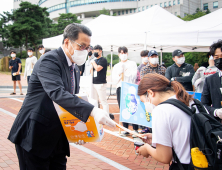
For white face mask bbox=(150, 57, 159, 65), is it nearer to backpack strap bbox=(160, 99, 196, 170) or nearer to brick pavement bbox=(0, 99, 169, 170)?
brick pavement bbox=(0, 99, 169, 170)

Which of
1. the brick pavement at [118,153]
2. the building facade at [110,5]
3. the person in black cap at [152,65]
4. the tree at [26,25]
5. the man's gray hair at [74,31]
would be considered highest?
the building facade at [110,5]

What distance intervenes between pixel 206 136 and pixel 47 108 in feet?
4.04

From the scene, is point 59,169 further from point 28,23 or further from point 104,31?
point 28,23

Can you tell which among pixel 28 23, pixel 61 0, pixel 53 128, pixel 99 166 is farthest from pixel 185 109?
pixel 61 0

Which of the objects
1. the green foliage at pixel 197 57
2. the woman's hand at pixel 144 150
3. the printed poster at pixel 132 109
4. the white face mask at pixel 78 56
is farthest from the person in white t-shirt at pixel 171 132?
the green foliage at pixel 197 57

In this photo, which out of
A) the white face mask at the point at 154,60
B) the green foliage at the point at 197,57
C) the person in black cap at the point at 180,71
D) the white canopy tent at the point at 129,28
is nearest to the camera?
the white face mask at the point at 154,60

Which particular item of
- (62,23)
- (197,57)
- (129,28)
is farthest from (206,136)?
(62,23)

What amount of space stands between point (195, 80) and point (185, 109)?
574 centimetres

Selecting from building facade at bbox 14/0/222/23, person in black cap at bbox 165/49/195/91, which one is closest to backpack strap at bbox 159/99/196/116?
person in black cap at bbox 165/49/195/91

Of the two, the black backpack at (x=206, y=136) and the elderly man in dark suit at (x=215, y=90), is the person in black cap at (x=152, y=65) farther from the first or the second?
the black backpack at (x=206, y=136)

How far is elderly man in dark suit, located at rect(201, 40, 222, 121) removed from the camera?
8.95 feet

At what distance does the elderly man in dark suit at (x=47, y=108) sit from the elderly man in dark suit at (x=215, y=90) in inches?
63.0

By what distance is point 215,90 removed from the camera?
9.21 feet

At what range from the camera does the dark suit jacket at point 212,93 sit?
2.78 m
